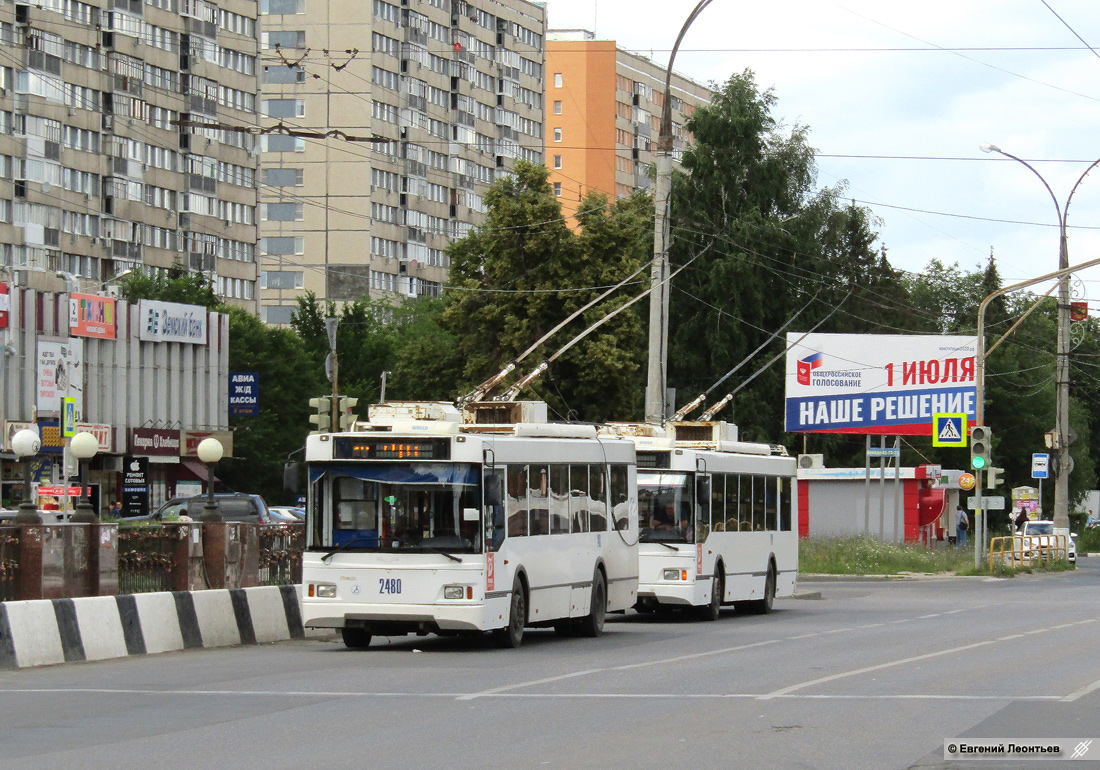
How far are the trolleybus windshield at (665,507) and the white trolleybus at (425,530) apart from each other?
457 cm

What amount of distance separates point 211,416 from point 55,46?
966 inches

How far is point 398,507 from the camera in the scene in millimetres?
19125

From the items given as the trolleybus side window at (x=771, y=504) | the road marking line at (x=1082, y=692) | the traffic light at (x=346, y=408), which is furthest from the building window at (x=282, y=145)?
the road marking line at (x=1082, y=692)

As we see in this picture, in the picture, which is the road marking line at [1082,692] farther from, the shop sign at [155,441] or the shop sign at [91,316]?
the shop sign at [155,441]

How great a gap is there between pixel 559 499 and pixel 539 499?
0.65m

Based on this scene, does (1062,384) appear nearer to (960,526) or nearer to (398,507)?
(960,526)

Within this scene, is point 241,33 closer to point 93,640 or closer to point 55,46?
point 55,46

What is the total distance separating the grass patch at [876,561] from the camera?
44469 mm

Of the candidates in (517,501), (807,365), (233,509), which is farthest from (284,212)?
(517,501)

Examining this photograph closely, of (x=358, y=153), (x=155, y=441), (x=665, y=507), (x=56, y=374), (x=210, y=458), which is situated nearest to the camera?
(x=210, y=458)

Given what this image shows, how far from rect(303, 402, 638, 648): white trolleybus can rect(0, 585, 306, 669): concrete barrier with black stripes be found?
4.76 ft

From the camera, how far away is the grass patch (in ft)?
146

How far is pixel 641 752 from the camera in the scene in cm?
1049

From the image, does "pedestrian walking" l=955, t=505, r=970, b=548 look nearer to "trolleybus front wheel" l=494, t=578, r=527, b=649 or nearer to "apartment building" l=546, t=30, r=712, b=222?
"trolleybus front wheel" l=494, t=578, r=527, b=649
